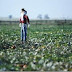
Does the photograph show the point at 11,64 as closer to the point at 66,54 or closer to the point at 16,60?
the point at 16,60

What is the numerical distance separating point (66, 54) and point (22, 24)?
505 cm

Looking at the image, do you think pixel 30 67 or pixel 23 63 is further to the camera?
pixel 23 63

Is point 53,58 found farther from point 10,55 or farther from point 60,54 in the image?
point 10,55

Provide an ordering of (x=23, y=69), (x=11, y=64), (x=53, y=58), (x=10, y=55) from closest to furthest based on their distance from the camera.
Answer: (x=23, y=69) → (x=11, y=64) → (x=53, y=58) → (x=10, y=55)

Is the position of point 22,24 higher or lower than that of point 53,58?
higher

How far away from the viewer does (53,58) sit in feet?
31.2

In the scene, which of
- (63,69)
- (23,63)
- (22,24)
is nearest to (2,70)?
(23,63)

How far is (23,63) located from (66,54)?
2460 mm

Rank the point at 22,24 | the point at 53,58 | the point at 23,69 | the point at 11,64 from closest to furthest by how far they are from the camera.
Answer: the point at 23,69
the point at 11,64
the point at 53,58
the point at 22,24

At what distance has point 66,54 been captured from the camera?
1068 centimetres

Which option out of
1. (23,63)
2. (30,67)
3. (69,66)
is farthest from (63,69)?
(23,63)

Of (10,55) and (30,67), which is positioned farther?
(10,55)

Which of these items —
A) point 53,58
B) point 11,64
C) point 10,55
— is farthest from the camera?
point 10,55

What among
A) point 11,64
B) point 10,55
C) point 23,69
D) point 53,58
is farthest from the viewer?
point 10,55
